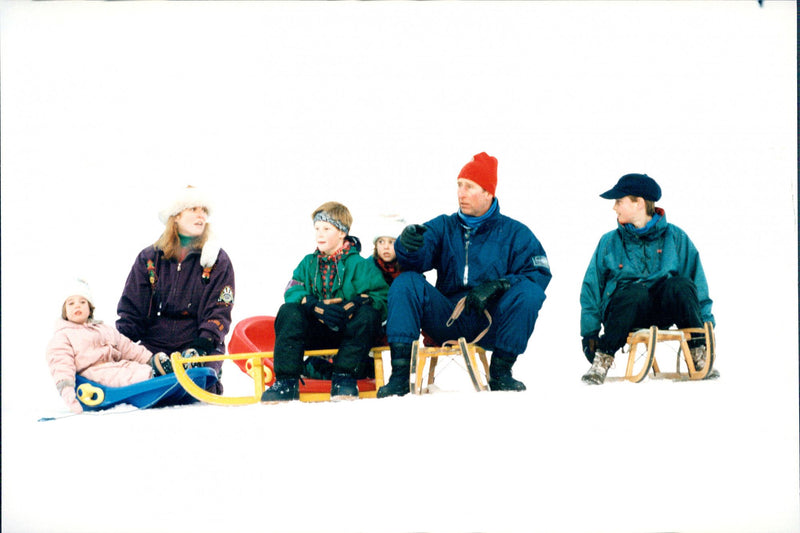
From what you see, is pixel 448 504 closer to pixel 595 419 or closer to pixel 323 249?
pixel 595 419

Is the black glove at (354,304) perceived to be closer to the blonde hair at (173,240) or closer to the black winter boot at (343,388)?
the black winter boot at (343,388)

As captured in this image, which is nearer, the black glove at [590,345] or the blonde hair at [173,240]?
the black glove at [590,345]

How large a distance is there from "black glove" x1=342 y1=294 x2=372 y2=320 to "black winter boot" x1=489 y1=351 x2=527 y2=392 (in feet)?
2.04

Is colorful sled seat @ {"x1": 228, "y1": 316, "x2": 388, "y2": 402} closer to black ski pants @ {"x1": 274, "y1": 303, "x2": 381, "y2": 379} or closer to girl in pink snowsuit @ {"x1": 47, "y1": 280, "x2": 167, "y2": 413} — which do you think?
black ski pants @ {"x1": 274, "y1": 303, "x2": 381, "y2": 379}

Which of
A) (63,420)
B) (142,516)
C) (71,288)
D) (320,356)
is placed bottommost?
(142,516)

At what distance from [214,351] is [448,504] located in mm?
1391

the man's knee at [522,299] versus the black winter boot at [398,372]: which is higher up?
the man's knee at [522,299]

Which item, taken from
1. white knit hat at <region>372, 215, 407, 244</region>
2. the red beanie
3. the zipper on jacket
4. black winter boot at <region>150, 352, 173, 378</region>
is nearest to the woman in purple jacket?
black winter boot at <region>150, 352, 173, 378</region>

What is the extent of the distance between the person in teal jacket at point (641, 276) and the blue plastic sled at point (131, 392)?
6.01ft

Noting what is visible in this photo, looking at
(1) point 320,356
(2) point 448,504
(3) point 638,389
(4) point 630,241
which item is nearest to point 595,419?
(3) point 638,389

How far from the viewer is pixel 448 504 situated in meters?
3.43

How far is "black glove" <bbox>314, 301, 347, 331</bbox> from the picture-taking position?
150 inches

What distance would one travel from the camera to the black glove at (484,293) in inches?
147

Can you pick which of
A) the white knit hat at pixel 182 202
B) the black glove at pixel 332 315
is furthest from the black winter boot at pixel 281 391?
the white knit hat at pixel 182 202
